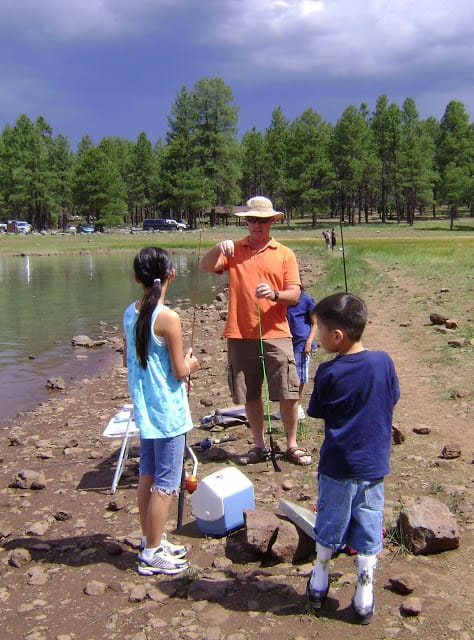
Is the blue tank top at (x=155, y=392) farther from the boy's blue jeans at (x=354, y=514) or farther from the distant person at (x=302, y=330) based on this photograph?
the distant person at (x=302, y=330)

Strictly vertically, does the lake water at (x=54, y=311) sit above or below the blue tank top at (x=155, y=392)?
below

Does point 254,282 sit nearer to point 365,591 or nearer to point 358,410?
point 358,410

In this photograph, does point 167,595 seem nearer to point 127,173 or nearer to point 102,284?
point 102,284

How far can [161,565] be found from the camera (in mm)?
4121

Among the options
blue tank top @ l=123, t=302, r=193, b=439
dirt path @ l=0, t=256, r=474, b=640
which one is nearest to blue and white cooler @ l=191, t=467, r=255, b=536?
dirt path @ l=0, t=256, r=474, b=640

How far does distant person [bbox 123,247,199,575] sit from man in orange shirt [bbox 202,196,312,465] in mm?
1483

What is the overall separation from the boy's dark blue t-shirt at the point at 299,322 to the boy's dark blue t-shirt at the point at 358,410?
3.25 metres

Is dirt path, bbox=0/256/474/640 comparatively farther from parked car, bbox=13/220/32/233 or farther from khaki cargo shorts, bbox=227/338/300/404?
parked car, bbox=13/220/32/233

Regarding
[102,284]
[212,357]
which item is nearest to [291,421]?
[212,357]

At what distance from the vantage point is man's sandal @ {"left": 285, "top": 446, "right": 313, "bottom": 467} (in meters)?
5.80

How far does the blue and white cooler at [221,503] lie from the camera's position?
14.9ft

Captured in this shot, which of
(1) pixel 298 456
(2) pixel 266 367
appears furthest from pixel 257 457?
(2) pixel 266 367

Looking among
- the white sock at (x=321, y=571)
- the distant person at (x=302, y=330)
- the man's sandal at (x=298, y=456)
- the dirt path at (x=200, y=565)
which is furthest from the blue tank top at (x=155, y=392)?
the distant person at (x=302, y=330)

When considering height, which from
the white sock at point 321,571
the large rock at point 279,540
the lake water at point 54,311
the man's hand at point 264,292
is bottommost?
the lake water at point 54,311
